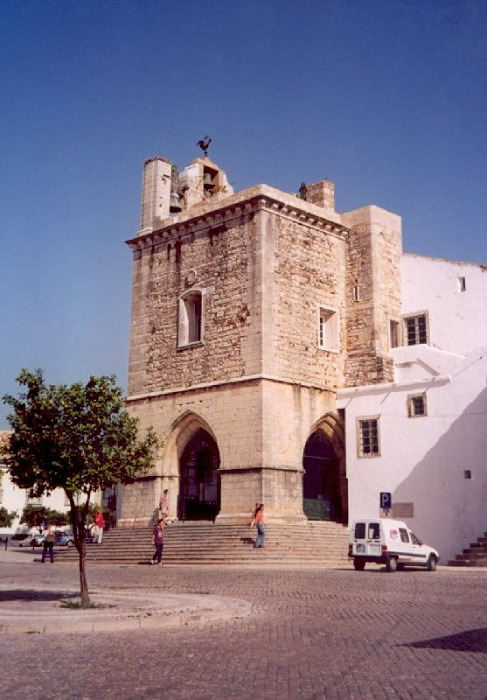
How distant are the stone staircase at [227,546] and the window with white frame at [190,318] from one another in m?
7.50

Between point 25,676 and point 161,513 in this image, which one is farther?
point 161,513

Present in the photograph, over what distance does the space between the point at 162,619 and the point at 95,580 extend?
8147 millimetres

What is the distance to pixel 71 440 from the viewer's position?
11.9 m

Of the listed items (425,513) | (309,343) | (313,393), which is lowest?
(425,513)

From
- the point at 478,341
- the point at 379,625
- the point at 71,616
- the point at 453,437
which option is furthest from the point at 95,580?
the point at 478,341

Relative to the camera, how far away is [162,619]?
9805 mm

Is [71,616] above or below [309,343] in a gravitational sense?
below

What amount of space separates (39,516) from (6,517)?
2255 millimetres

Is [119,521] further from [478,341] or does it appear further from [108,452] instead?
[108,452]

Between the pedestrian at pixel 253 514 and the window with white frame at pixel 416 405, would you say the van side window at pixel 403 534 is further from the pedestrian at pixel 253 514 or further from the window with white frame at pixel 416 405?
the window with white frame at pixel 416 405

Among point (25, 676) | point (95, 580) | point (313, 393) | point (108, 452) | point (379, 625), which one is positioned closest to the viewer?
point (25, 676)

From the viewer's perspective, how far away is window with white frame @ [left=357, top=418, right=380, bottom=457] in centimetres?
2825

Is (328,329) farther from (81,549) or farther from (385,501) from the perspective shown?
(81,549)

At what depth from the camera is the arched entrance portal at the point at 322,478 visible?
2988 cm
